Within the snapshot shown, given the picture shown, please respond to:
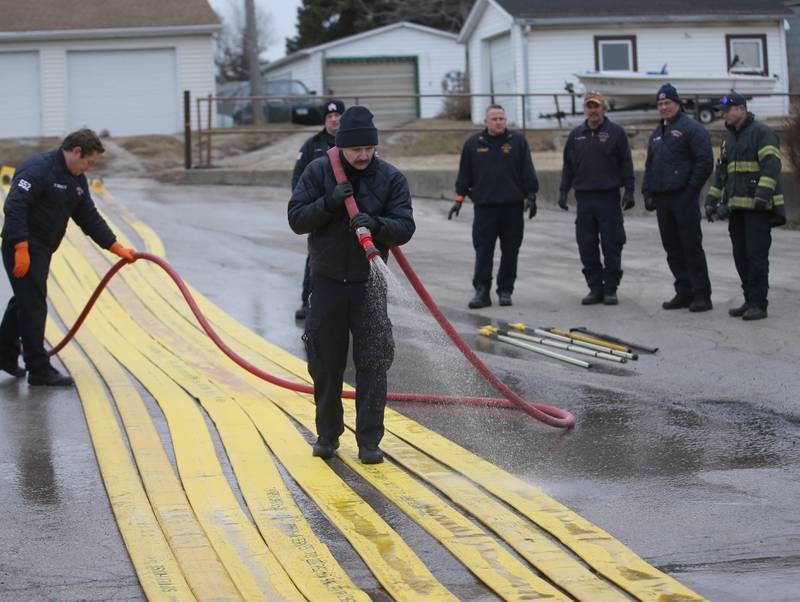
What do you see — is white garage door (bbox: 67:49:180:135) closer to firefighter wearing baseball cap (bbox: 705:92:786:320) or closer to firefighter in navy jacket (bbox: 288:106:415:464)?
firefighter wearing baseball cap (bbox: 705:92:786:320)

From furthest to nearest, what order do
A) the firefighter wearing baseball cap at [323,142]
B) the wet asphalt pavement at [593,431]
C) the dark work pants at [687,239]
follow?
the dark work pants at [687,239], the firefighter wearing baseball cap at [323,142], the wet asphalt pavement at [593,431]

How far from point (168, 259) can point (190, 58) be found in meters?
21.3

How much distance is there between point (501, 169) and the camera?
38.4 ft

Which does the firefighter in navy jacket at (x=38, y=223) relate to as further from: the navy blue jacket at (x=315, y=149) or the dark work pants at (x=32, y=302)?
the navy blue jacket at (x=315, y=149)

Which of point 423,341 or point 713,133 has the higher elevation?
point 713,133

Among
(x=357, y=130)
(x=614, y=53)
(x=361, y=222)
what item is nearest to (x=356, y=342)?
(x=361, y=222)

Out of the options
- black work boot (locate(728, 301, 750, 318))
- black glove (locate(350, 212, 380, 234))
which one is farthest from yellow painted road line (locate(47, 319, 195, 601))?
black work boot (locate(728, 301, 750, 318))

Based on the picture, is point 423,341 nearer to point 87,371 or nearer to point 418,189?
point 87,371

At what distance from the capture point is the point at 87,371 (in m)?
9.28

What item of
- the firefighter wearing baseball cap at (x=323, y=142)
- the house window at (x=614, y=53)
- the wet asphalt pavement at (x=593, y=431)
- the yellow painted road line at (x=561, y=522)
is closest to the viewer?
the yellow painted road line at (x=561, y=522)

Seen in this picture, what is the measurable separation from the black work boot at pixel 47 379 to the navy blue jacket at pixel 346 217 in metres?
2.97

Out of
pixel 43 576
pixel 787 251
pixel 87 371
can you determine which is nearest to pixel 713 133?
pixel 787 251

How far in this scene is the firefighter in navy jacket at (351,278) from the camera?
6.48m

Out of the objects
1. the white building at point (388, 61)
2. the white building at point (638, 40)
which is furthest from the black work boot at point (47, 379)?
the white building at point (388, 61)
